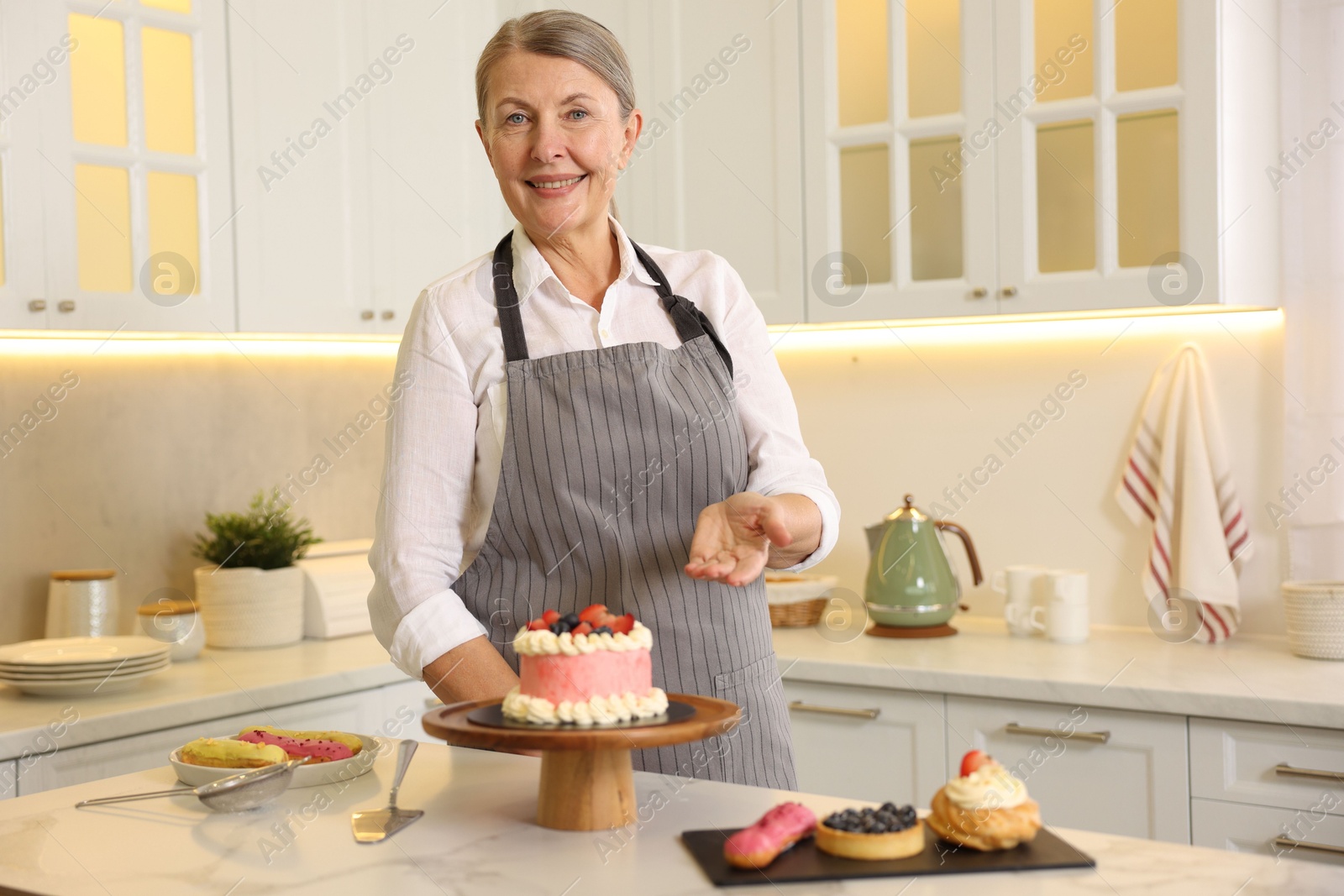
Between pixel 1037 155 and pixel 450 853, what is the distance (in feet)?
6.21

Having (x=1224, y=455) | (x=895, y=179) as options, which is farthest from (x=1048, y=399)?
(x=895, y=179)

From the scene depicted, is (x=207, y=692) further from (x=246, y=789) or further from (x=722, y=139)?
(x=722, y=139)

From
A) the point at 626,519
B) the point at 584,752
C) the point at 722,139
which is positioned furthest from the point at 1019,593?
the point at 584,752

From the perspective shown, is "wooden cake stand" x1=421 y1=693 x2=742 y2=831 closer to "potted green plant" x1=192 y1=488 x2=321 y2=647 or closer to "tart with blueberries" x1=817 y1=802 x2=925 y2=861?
"tart with blueberries" x1=817 y1=802 x2=925 y2=861

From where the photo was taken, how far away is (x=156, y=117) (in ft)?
7.65

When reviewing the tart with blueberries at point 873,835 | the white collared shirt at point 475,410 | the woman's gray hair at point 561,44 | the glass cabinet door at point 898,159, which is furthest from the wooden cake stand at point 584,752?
the glass cabinet door at point 898,159

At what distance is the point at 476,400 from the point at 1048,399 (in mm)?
1645

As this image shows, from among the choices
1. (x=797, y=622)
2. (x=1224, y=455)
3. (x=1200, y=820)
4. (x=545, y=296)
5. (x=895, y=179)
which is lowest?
(x=1200, y=820)

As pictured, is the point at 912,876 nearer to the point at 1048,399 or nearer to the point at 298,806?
the point at 298,806

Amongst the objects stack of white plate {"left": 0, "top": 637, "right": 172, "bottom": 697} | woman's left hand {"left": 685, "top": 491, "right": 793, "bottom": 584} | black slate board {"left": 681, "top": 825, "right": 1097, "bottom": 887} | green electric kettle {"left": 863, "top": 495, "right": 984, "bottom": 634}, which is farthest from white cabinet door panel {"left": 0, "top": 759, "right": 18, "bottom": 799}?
green electric kettle {"left": 863, "top": 495, "right": 984, "bottom": 634}

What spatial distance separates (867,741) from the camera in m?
→ 2.29

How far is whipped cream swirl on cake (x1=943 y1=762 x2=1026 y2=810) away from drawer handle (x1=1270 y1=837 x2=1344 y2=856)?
1205mm

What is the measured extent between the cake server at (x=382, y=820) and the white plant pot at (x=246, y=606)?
1.55m

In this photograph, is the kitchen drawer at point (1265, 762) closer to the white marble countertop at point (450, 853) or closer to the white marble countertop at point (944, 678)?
the white marble countertop at point (944, 678)
